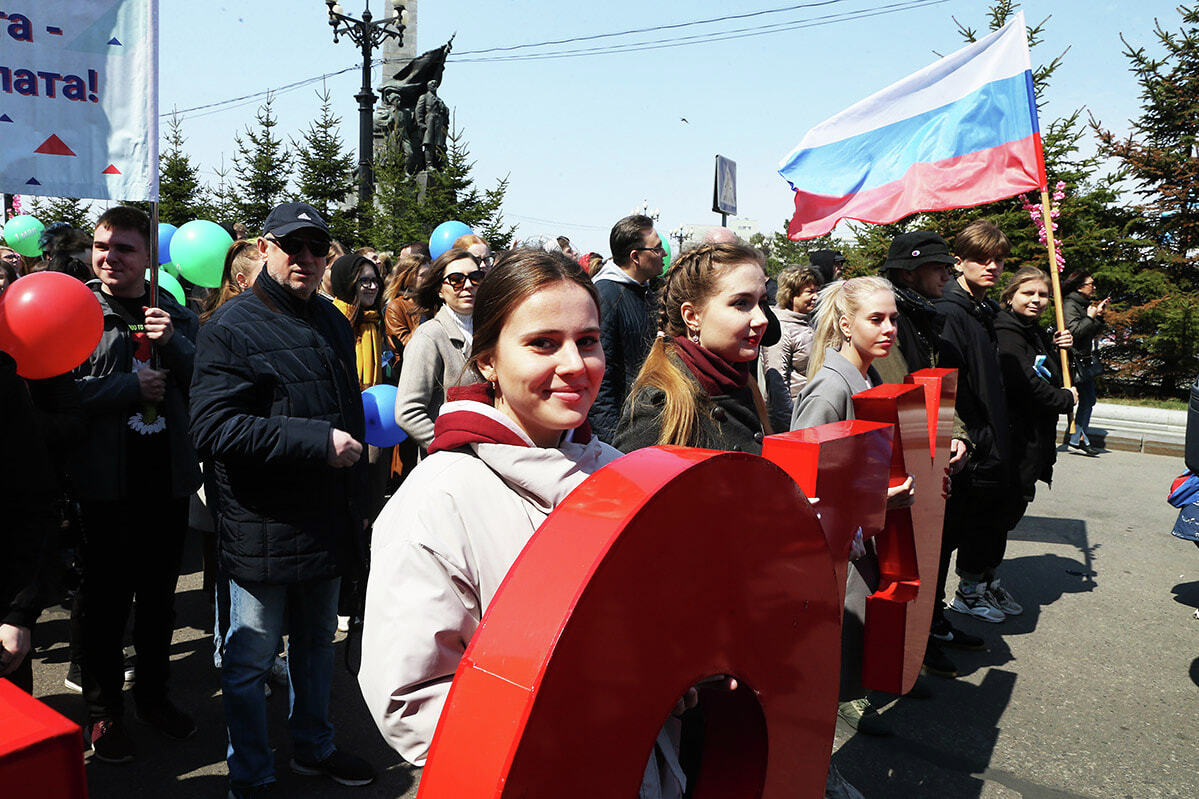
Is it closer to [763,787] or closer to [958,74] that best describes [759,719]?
[763,787]

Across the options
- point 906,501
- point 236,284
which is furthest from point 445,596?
point 236,284

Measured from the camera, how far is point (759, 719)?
132 cm

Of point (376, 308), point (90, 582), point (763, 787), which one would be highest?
point (376, 308)

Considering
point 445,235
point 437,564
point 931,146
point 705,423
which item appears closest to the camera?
point 437,564

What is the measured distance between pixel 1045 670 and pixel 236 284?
188 inches

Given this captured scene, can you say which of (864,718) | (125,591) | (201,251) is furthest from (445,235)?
(864,718)

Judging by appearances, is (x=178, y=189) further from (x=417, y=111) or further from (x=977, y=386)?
(x=977, y=386)

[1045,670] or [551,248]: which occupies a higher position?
[551,248]

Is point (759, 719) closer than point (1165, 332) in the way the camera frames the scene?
Yes

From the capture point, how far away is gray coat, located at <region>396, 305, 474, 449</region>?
3963 mm

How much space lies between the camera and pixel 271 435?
272 centimetres

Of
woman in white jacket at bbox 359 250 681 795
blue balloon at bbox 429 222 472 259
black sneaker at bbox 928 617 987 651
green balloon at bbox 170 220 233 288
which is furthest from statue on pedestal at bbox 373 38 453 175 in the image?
woman in white jacket at bbox 359 250 681 795

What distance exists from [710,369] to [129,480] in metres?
2.39

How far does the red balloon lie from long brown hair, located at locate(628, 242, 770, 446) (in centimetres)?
187
